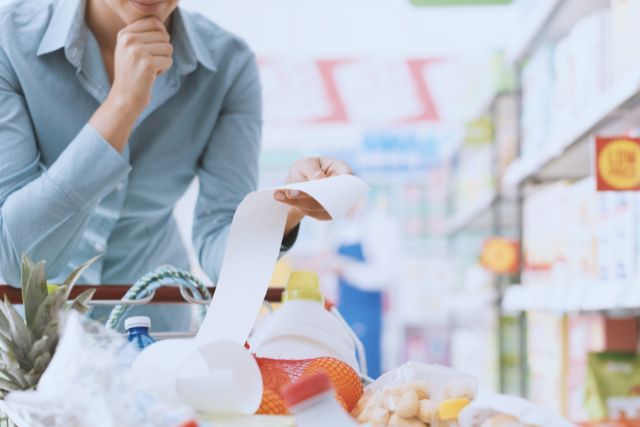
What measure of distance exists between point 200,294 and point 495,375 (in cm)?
350

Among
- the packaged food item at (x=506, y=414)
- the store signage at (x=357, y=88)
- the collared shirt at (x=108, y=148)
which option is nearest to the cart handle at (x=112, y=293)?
the collared shirt at (x=108, y=148)

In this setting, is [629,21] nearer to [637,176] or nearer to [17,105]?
[637,176]

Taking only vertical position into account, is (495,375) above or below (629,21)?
below

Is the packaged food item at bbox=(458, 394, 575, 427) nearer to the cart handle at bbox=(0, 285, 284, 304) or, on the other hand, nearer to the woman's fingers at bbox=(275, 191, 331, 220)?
the woman's fingers at bbox=(275, 191, 331, 220)

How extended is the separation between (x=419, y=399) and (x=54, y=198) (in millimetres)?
734

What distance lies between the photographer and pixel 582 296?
2438mm

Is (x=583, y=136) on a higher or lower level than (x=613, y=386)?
higher

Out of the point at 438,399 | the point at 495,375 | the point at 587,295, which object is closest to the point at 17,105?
the point at 438,399

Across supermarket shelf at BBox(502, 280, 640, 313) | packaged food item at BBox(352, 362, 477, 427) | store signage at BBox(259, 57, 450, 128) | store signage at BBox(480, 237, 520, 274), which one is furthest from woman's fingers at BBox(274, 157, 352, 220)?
store signage at BBox(259, 57, 450, 128)

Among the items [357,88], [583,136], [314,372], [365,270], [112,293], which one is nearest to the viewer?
[314,372]

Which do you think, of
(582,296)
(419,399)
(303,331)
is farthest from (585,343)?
(419,399)

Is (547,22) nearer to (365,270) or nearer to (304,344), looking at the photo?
(304,344)

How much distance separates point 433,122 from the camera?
8.15 m

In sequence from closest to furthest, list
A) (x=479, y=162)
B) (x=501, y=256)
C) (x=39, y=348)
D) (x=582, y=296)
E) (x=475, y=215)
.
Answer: (x=39, y=348) < (x=582, y=296) < (x=501, y=256) < (x=479, y=162) < (x=475, y=215)
